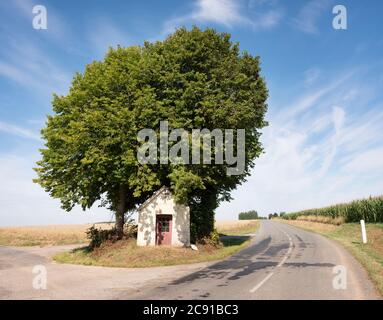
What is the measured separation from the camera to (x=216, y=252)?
23.1 m

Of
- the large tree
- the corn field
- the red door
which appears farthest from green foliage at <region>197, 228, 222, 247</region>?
the corn field

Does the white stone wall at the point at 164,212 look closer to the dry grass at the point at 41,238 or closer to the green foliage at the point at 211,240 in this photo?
the green foliage at the point at 211,240

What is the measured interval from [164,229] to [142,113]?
28.3 feet

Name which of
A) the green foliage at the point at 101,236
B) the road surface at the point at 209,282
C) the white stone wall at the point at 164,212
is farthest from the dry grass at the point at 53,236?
the road surface at the point at 209,282

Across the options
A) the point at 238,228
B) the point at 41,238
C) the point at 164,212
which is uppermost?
the point at 164,212

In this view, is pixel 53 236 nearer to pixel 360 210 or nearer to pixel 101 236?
pixel 101 236

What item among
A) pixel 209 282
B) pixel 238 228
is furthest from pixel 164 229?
pixel 238 228

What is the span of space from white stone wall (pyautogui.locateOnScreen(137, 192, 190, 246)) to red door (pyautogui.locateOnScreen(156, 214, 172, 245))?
0.38 m

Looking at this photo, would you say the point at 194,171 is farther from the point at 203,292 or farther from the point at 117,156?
the point at 203,292

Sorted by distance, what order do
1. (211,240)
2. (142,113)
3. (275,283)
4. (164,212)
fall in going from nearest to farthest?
1. (275,283)
2. (142,113)
3. (164,212)
4. (211,240)

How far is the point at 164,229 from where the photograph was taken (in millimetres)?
24484

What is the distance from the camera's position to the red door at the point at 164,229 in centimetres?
2419

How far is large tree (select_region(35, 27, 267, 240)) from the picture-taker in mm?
22406

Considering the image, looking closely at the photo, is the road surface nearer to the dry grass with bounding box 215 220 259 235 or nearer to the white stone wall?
the white stone wall
